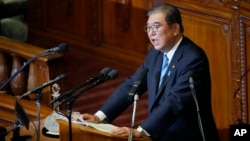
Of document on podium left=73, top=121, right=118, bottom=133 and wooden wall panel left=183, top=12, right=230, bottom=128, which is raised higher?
wooden wall panel left=183, top=12, right=230, bottom=128

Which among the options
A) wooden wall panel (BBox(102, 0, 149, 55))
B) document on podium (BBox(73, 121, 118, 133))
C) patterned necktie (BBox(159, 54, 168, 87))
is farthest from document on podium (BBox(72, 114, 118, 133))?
wooden wall panel (BBox(102, 0, 149, 55))

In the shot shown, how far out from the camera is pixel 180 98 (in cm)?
491

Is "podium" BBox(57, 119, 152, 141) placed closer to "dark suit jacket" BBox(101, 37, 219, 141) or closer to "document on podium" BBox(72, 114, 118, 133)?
"document on podium" BBox(72, 114, 118, 133)

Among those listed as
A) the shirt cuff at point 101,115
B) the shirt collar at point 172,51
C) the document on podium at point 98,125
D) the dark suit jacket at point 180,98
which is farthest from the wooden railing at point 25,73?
the shirt collar at point 172,51

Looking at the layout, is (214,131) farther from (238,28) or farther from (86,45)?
(86,45)

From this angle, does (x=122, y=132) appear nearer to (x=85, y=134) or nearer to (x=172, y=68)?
(x=85, y=134)

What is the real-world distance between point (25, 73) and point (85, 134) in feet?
5.73

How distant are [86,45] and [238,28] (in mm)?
2906

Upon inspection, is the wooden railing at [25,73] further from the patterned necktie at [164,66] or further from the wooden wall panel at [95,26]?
the wooden wall panel at [95,26]

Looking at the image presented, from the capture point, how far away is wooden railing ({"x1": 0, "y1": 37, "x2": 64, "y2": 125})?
6.25 m

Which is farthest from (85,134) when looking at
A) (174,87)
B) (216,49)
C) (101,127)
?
(216,49)

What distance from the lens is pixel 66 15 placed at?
30.7 feet

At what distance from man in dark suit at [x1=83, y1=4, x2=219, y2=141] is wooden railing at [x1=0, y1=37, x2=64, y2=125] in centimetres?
115

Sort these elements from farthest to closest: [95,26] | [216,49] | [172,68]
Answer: [95,26]
[216,49]
[172,68]
